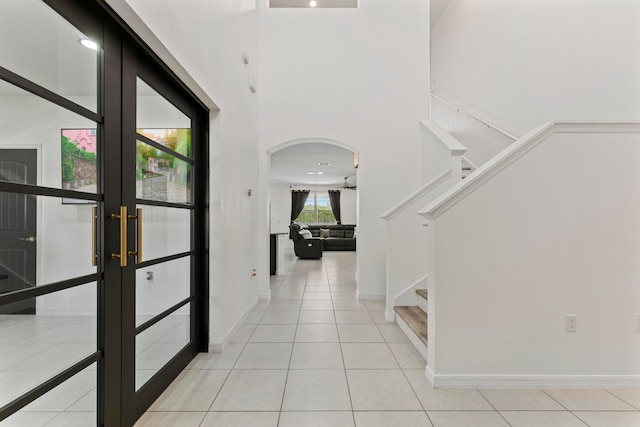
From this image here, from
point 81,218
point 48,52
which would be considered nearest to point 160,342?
point 81,218

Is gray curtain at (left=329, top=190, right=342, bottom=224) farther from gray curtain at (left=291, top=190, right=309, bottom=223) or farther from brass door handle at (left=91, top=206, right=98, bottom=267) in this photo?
brass door handle at (left=91, top=206, right=98, bottom=267)

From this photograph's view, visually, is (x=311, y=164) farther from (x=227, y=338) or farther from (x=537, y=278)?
(x=537, y=278)

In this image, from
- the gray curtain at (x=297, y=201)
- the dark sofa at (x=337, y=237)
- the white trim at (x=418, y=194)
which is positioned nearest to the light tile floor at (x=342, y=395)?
the white trim at (x=418, y=194)

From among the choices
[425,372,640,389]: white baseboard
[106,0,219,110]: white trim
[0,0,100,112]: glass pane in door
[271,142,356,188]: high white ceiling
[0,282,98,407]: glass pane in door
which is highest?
[271,142,356,188]: high white ceiling

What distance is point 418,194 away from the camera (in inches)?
142

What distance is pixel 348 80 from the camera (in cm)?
458

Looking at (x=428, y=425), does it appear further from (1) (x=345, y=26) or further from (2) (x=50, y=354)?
(1) (x=345, y=26)

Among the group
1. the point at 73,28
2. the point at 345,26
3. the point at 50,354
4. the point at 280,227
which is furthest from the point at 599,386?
the point at 280,227

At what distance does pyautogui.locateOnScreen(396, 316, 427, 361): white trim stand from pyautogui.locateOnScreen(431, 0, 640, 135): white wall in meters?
2.94

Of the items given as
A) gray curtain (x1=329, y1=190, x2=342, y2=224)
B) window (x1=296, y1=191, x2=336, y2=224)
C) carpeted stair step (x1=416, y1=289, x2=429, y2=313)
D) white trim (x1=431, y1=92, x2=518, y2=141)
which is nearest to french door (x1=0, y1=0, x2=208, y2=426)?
carpeted stair step (x1=416, y1=289, x2=429, y2=313)

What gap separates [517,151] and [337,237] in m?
9.38

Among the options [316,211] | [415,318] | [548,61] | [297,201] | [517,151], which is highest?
[548,61]

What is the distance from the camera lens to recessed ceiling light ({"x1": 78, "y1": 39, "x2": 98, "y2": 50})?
139cm

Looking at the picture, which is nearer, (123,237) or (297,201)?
(123,237)
